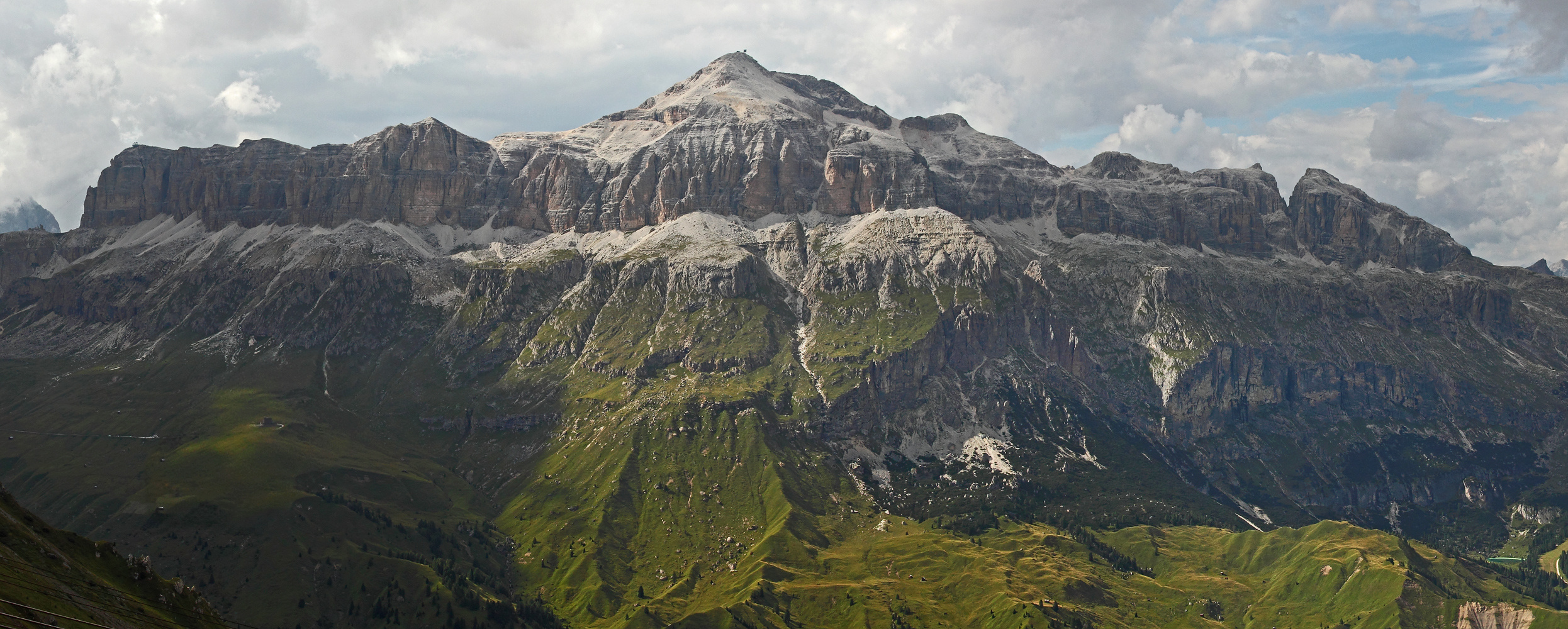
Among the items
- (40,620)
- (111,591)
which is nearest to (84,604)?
(111,591)

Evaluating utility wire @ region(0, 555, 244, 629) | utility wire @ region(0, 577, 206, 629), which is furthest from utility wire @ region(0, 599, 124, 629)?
utility wire @ region(0, 555, 244, 629)

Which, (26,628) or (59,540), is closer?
(26,628)

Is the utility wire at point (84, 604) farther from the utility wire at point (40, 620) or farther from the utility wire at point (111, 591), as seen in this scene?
the utility wire at point (40, 620)

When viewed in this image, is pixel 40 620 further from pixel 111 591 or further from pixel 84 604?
pixel 111 591

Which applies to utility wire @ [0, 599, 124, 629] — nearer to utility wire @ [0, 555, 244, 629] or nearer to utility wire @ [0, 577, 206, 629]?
utility wire @ [0, 577, 206, 629]

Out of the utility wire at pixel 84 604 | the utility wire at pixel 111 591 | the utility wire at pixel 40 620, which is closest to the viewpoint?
the utility wire at pixel 40 620

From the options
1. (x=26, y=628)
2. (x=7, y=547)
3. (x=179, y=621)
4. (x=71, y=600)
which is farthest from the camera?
(x=179, y=621)

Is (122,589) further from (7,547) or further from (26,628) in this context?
(26,628)

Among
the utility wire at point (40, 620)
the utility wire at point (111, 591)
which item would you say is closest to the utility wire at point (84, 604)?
the utility wire at point (111, 591)

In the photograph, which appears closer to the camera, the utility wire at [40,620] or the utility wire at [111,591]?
the utility wire at [40,620]

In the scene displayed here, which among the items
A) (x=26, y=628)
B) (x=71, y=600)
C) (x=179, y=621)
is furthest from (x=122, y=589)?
(x=26, y=628)

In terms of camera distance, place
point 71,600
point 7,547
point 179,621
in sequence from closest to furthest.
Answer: point 71,600
point 7,547
point 179,621
